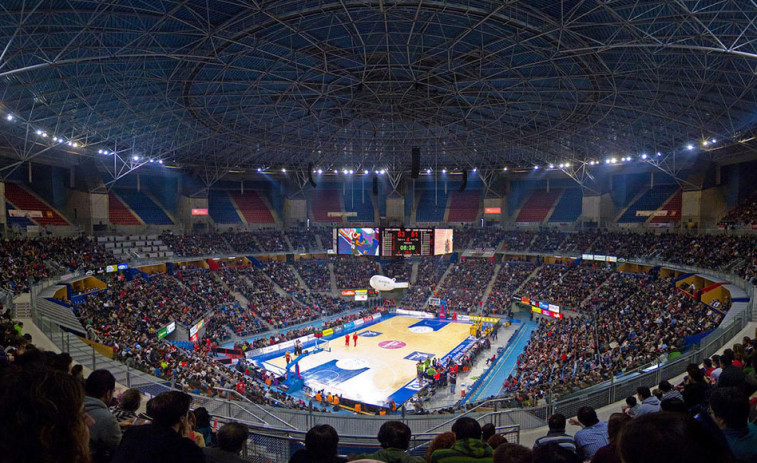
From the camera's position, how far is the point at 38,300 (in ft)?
71.2

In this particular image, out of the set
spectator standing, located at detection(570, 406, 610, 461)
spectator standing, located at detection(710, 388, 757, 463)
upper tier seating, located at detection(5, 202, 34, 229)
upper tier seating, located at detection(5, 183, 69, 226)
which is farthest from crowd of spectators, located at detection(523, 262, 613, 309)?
upper tier seating, located at detection(5, 183, 69, 226)

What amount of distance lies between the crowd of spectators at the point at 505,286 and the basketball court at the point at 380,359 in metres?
3.99

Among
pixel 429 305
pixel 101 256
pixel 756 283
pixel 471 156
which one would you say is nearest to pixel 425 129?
pixel 471 156

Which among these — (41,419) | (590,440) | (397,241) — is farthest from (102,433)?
(397,241)

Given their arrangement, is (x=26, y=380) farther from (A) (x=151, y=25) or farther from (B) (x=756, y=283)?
(B) (x=756, y=283)

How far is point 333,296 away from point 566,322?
25.6m

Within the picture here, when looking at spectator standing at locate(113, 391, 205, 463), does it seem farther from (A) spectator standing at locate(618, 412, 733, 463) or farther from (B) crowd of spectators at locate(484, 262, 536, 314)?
(B) crowd of spectators at locate(484, 262, 536, 314)

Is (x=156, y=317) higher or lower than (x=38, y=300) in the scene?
lower

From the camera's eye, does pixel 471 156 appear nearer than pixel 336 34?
No

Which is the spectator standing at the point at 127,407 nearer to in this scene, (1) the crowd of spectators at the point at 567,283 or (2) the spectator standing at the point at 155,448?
(2) the spectator standing at the point at 155,448

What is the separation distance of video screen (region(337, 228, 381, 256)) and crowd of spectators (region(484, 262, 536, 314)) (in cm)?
1361

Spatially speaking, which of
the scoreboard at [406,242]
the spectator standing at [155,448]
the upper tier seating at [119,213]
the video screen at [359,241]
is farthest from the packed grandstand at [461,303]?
the spectator standing at [155,448]

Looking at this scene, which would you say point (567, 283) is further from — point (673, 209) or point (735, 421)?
point (735, 421)

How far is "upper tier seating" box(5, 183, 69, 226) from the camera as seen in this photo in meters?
38.2
